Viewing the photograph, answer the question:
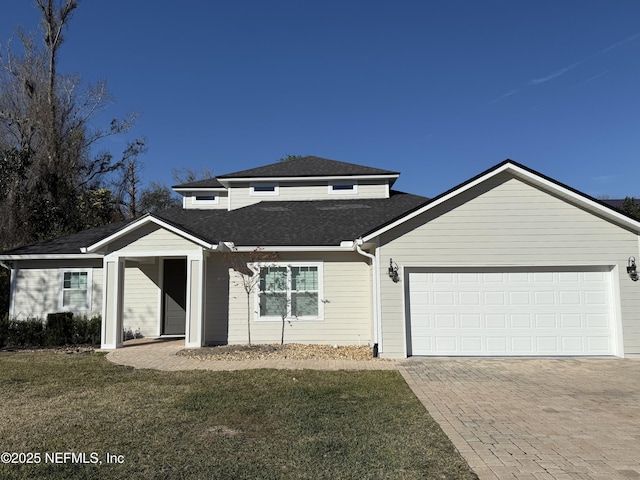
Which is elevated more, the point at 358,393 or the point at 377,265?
the point at 377,265

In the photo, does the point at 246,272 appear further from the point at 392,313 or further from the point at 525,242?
the point at 525,242

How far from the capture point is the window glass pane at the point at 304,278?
12133 mm

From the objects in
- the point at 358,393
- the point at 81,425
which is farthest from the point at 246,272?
the point at 81,425

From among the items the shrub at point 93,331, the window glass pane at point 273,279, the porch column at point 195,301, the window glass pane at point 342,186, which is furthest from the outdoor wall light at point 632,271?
the shrub at point 93,331

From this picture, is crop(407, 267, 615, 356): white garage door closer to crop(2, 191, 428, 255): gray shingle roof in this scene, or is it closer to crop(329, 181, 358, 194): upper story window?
crop(2, 191, 428, 255): gray shingle roof

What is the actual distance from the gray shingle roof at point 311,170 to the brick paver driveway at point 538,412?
30.9 ft

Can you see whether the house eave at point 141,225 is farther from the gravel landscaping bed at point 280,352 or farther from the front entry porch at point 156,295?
the gravel landscaping bed at point 280,352

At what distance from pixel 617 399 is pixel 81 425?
25.9 ft

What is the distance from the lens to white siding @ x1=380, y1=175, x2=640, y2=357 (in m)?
10.1

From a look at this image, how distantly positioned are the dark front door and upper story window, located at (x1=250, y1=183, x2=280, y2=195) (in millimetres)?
4746

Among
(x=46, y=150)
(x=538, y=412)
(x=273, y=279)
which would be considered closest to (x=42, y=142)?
(x=46, y=150)

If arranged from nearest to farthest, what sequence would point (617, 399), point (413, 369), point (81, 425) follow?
point (81, 425), point (617, 399), point (413, 369)

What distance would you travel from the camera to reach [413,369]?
886 cm

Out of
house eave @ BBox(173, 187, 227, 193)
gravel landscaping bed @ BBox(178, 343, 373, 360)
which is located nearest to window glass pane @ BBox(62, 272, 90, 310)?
gravel landscaping bed @ BBox(178, 343, 373, 360)
